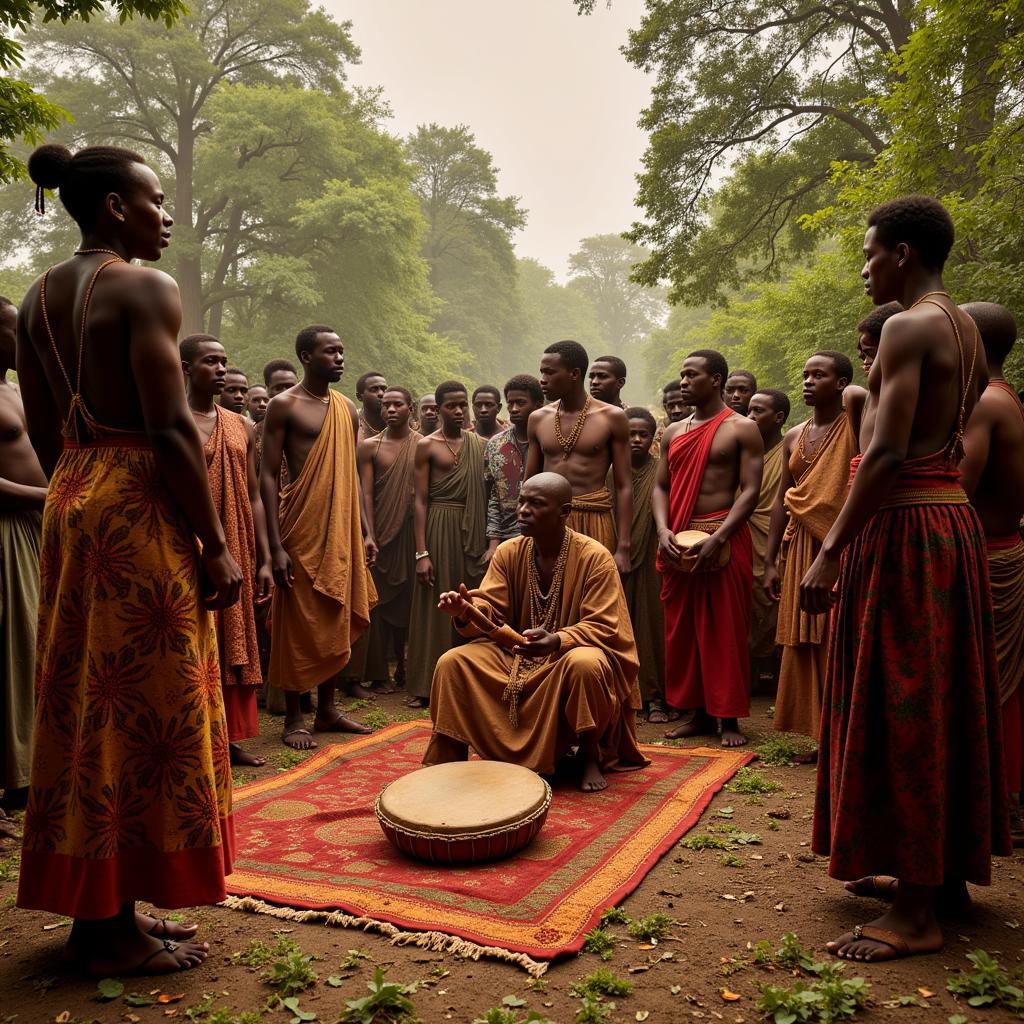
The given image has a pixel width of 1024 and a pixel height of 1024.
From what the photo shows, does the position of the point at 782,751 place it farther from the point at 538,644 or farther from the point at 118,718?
the point at 118,718

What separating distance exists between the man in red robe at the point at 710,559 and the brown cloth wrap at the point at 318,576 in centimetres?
240

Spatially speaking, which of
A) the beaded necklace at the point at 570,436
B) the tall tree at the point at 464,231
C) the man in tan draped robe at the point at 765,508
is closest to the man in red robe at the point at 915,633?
the beaded necklace at the point at 570,436

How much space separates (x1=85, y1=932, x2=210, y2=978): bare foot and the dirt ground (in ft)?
0.14

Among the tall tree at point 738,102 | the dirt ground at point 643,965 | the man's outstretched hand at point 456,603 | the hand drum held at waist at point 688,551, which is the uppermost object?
the tall tree at point 738,102

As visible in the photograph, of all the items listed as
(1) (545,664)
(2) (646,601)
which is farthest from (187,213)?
(1) (545,664)

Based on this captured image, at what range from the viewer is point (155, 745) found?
307 cm

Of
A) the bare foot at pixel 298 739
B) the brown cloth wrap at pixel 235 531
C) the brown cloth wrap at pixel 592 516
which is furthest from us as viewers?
the brown cloth wrap at pixel 592 516

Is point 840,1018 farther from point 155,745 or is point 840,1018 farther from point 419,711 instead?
point 419,711

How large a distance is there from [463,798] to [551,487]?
201 cm

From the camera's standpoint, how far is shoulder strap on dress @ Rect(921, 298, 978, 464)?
335cm

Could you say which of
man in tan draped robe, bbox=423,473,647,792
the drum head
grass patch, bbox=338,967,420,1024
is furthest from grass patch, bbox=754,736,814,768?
grass patch, bbox=338,967,420,1024

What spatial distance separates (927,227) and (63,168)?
3.22 metres

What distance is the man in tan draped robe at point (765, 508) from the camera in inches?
315

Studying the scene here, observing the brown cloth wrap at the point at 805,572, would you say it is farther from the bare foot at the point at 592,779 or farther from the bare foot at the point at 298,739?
the bare foot at the point at 298,739
